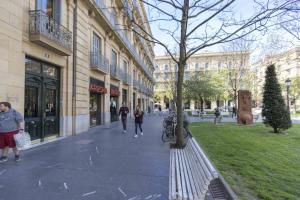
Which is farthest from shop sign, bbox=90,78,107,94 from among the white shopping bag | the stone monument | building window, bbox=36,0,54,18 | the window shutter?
the stone monument

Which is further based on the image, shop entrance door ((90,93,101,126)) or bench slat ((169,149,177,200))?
shop entrance door ((90,93,101,126))

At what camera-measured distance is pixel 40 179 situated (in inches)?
207

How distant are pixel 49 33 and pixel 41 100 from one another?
2733 millimetres

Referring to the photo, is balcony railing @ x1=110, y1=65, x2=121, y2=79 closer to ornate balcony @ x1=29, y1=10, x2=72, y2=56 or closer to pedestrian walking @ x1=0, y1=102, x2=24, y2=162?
ornate balcony @ x1=29, y1=10, x2=72, y2=56

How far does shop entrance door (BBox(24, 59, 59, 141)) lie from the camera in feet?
31.6

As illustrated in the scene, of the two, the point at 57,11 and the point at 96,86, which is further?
the point at 96,86

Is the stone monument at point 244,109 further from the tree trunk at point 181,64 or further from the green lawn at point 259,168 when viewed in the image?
the tree trunk at point 181,64

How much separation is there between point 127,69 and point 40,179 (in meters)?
24.1

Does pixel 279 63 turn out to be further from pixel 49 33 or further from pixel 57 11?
pixel 49 33

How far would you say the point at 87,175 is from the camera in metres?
5.60

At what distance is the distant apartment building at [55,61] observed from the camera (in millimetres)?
8414

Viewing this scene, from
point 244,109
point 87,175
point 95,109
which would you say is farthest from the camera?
point 244,109

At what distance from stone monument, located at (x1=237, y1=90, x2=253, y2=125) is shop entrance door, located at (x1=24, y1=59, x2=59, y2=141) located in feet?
47.4

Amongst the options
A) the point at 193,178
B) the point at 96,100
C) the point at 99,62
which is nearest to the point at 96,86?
the point at 99,62
